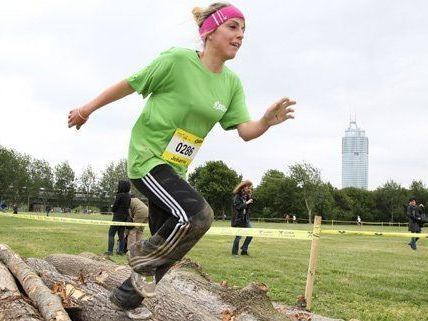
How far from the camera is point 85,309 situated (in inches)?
148

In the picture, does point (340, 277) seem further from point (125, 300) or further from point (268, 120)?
point (125, 300)

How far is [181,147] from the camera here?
3.37m

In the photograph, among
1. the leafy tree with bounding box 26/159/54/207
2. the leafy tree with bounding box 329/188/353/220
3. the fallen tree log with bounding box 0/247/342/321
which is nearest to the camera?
the fallen tree log with bounding box 0/247/342/321

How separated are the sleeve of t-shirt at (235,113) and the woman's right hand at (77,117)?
100 cm

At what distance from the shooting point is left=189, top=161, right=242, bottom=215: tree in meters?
85.1

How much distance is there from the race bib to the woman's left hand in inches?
20.6

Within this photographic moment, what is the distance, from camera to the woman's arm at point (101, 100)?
342cm

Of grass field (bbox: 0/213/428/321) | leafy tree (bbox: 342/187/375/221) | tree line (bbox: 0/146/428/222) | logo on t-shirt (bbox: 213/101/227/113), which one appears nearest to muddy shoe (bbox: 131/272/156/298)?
logo on t-shirt (bbox: 213/101/227/113)

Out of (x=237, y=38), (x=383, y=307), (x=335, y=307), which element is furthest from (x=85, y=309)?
→ (x=383, y=307)

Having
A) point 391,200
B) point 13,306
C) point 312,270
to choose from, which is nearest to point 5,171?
point 391,200

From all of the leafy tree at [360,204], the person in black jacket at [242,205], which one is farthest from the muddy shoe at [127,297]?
the leafy tree at [360,204]

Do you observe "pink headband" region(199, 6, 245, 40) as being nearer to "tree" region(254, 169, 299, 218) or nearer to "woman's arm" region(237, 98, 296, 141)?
"woman's arm" region(237, 98, 296, 141)

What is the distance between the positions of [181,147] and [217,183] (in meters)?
82.8

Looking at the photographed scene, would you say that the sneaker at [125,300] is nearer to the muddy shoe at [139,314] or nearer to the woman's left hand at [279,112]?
the muddy shoe at [139,314]
